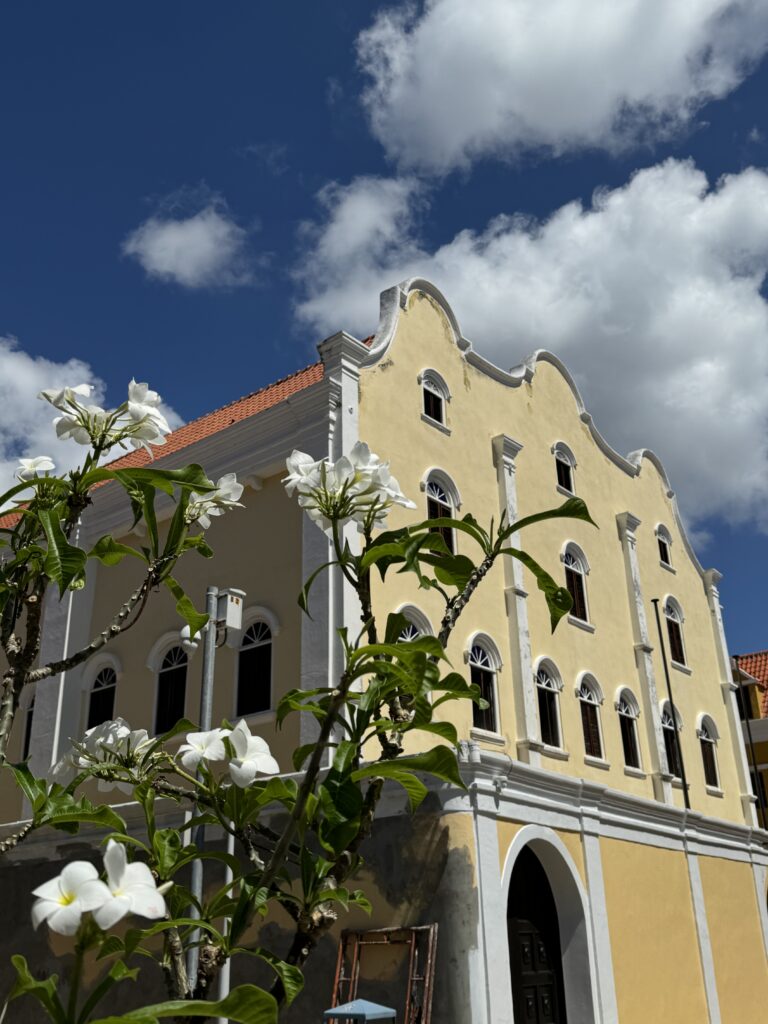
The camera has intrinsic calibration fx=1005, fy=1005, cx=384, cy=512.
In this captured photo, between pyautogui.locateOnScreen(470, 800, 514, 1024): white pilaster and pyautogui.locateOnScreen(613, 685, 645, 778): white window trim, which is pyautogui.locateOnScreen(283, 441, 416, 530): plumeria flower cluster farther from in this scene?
pyautogui.locateOnScreen(613, 685, 645, 778): white window trim

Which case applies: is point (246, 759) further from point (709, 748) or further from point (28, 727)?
point (709, 748)

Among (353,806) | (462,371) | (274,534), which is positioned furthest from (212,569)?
(353,806)

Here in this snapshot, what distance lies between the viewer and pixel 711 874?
19.3 metres

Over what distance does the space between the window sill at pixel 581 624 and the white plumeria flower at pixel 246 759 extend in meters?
15.3

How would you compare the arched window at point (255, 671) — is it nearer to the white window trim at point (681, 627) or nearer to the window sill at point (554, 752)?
the window sill at point (554, 752)

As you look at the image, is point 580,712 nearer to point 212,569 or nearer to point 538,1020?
point 538,1020

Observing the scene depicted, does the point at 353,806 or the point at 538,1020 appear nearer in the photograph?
the point at 353,806

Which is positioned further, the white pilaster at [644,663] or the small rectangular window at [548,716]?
the white pilaster at [644,663]

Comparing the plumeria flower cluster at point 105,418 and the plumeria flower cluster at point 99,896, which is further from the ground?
the plumeria flower cluster at point 105,418

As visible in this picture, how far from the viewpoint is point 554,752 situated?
16719 mm

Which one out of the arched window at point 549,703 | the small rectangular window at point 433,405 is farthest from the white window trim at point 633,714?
the small rectangular window at point 433,405

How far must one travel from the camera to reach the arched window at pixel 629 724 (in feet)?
63.1

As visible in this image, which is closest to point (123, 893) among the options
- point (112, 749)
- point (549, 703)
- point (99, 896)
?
point (99, 896)

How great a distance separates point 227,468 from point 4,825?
6803 mm
